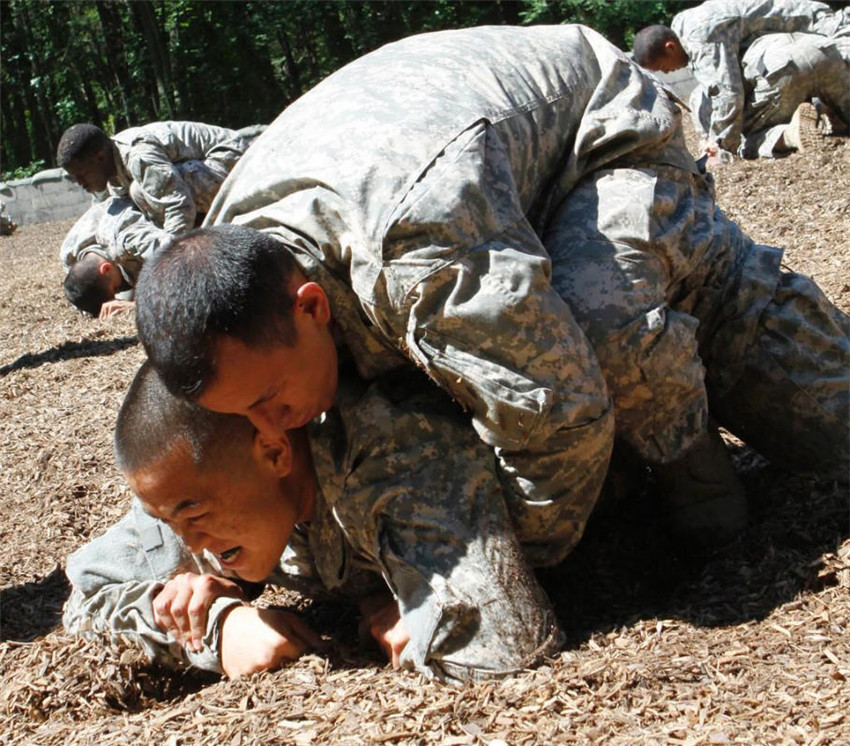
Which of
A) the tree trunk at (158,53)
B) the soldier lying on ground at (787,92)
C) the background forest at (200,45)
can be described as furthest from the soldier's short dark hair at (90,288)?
the tree trunk at (158,53)

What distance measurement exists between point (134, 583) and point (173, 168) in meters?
6.22

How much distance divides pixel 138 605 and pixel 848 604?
182cm

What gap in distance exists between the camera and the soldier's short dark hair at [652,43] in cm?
1034

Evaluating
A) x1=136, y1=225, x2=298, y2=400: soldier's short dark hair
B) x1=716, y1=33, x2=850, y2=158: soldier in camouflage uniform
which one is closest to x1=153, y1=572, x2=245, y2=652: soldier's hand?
x1=136, y1=225, x2=298, y2=400: soldier's short dark hair

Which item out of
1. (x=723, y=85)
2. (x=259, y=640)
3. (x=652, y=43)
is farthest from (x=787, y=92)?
(x=259, y=640)

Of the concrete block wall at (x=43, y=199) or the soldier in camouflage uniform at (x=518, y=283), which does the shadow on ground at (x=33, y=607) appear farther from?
the concrete block wall at (x=43, y=199)

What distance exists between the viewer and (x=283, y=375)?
250 centimetres

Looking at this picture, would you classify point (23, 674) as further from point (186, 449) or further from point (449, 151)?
point (449, 151)

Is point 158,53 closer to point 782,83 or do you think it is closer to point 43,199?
point 43,199

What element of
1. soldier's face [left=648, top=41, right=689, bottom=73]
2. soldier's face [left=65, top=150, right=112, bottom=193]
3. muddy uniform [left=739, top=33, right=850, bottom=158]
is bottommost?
muddy uniform [left=739, top=33, right=850, bottom=158]

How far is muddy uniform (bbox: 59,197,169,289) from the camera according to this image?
354 inches

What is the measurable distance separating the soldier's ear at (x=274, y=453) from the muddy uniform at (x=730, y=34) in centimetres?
803

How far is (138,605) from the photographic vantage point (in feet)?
10.0

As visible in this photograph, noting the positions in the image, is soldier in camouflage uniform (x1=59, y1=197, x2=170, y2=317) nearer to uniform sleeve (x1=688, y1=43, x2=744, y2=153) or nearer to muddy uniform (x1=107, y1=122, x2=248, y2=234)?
muddy uniform (x1=107, y1=122, x2=248, y2=234)
